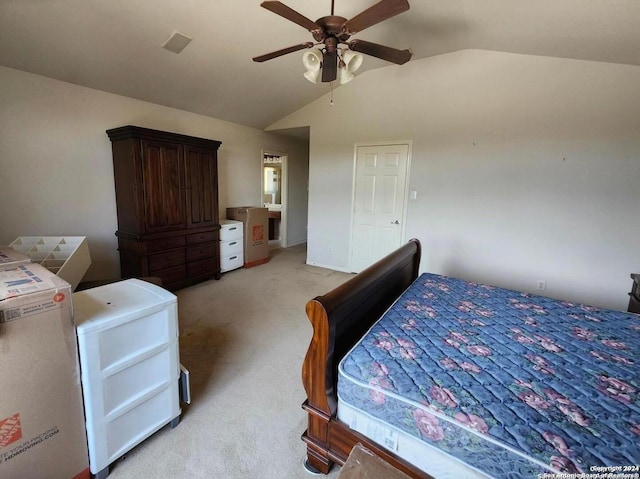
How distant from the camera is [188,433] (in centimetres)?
163

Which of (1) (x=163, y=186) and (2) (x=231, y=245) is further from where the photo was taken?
(2) (x=231, y=245)

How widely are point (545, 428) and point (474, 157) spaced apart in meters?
3.23

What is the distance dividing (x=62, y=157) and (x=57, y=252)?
1.22m

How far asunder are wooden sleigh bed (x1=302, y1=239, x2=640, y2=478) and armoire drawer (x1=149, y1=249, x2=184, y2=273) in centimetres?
274

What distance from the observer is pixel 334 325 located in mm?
1300

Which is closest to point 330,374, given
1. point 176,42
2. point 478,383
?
point 478,383

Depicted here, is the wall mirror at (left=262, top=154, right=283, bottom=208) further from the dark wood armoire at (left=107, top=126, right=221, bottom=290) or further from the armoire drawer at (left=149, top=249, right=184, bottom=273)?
the armoire drawer at (left=149, top=249, right=184, bottom=273)

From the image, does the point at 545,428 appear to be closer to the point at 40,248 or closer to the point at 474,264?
the point at 474,264

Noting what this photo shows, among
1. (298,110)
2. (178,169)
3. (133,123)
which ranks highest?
(298,110)

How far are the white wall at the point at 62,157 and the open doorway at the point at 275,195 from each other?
8.29 feet

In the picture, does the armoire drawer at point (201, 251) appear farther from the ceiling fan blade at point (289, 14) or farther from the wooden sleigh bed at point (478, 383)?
the ceiling fan blade at point (289, 14)

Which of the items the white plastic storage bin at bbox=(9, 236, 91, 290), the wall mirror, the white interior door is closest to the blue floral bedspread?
the white plastic storage bin at bbox=(9, 236, 91, 290)

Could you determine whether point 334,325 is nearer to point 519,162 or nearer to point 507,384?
point 507,384

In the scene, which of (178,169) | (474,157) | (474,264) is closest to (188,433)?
(178,169)
